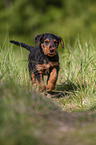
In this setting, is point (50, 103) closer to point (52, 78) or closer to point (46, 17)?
point (52, 78)

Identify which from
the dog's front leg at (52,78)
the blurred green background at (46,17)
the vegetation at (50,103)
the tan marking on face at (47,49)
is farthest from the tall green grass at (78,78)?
the blurred green background at (46,17)

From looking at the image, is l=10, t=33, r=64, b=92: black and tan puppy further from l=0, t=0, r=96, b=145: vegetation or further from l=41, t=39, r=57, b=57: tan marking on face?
l=0, t=0, r=96, b=145: vegetation

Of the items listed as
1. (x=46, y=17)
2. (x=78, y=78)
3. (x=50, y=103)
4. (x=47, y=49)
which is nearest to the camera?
(x=50, y=103)

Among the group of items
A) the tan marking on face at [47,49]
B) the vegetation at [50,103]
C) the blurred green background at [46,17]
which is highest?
the blurred green background at [46,17]

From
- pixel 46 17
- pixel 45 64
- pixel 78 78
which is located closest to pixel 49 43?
pixel 45 64

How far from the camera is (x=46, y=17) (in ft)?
71.2

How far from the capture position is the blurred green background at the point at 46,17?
19844 mm

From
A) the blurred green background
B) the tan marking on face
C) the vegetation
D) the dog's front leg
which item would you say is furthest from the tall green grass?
the blurred green background

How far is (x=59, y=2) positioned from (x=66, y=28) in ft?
16.4

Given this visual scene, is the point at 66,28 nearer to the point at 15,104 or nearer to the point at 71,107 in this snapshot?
the point at 71,107

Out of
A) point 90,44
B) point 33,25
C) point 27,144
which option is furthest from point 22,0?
point 27,144

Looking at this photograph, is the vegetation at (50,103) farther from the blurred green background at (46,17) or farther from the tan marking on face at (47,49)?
the blurred green background at (46,17)

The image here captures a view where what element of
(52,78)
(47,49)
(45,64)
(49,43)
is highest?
(49,43)

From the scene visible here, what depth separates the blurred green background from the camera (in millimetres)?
19844
